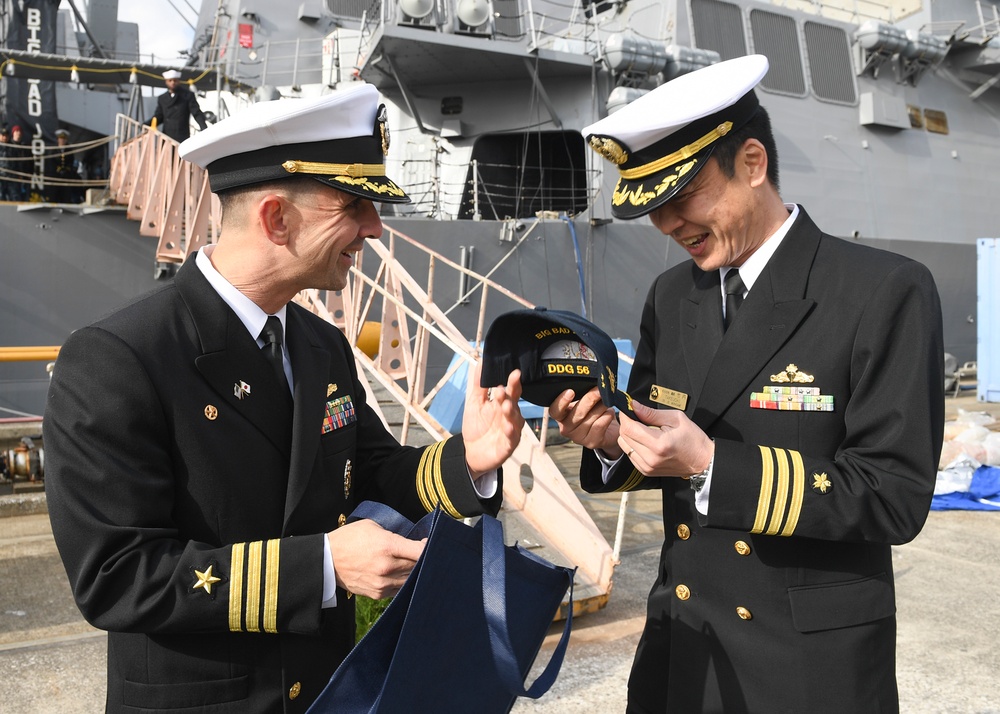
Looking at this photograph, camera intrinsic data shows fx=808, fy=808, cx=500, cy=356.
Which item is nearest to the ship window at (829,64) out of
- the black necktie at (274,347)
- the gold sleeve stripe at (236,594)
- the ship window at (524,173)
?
the ship window at (524,173)

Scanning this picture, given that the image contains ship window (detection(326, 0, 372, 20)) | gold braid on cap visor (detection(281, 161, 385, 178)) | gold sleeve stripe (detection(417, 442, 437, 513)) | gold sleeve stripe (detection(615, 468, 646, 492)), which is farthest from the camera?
ship window (detection(326, 0, 372, 20))

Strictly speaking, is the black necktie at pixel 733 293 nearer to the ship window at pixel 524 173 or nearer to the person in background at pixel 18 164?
the ship window at pixel 524 173

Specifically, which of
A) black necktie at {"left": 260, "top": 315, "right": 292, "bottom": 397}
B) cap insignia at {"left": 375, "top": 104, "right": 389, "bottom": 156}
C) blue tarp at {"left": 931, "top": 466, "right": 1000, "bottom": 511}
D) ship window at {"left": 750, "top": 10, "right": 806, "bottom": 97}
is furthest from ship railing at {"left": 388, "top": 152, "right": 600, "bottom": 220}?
black necktie at {"left": 260, "top": 315, "right": 292, "bottom": 397}

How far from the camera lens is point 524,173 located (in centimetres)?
Result: 1207

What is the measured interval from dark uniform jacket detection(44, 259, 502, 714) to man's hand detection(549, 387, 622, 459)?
1.53ft

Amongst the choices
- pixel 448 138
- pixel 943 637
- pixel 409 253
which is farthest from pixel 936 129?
pixel 943 637

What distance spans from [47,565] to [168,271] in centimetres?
641

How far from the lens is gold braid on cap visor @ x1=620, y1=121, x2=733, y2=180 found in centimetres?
157

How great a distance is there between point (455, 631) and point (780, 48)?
12.6m

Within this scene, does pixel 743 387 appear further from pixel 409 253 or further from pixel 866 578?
pixel 409 253

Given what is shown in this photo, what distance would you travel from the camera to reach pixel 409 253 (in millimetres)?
10102

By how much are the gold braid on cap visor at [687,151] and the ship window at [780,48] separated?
37.2 ft

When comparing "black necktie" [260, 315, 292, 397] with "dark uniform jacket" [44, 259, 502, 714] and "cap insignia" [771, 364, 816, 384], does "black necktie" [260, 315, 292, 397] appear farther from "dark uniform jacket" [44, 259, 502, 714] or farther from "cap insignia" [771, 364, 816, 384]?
"cap insignia" [771, 364, 816, 384]

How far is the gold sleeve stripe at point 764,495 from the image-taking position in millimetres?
1414
